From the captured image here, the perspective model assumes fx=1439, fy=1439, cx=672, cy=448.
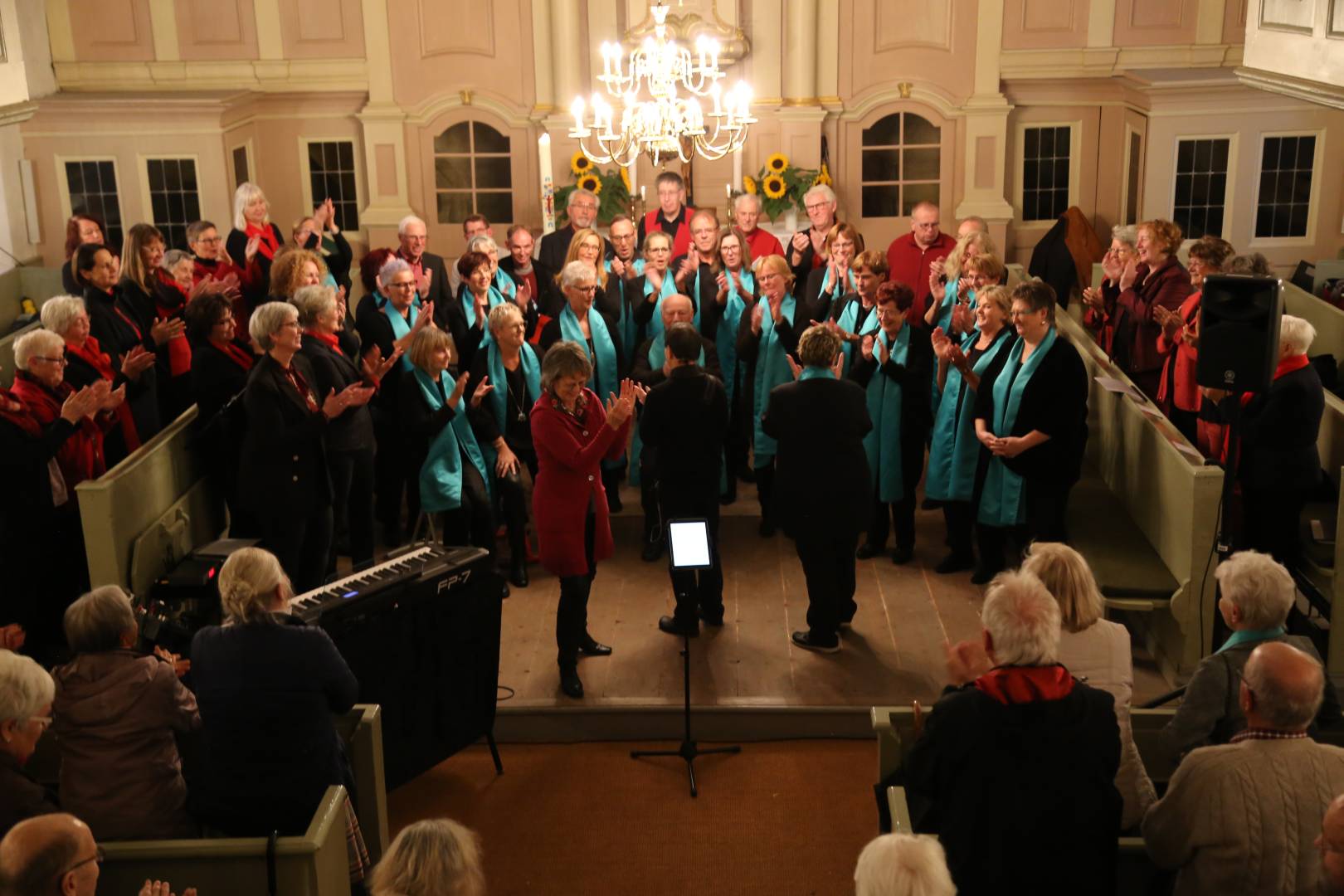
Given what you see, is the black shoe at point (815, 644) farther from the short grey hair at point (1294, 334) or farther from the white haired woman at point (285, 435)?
the short grey hair at point (1294, 334)

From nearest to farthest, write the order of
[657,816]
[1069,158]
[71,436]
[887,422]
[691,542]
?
[657,816], [691,542], [71,436], [887,422], [1069,158]

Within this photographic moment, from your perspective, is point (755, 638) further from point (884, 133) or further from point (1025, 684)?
point (884, 133)

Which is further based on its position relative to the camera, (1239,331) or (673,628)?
(673,628)

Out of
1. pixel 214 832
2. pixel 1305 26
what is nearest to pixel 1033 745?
pixel 214 832

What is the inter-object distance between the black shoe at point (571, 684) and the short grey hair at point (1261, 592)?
110 inches

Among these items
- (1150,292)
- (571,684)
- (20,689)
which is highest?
(1150,292)

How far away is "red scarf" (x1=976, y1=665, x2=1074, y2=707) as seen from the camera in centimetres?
345

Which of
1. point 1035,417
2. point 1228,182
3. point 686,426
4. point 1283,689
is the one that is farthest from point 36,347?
point 1228,182

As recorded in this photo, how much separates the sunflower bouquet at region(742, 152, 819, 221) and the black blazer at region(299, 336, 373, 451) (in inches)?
202

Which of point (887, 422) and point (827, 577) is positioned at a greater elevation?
point (887, 422)

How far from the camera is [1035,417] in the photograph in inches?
254

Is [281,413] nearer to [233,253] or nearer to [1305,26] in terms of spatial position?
[233,253]

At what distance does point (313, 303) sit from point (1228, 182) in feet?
24.9

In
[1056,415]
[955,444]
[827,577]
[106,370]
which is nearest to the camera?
[827,577]
